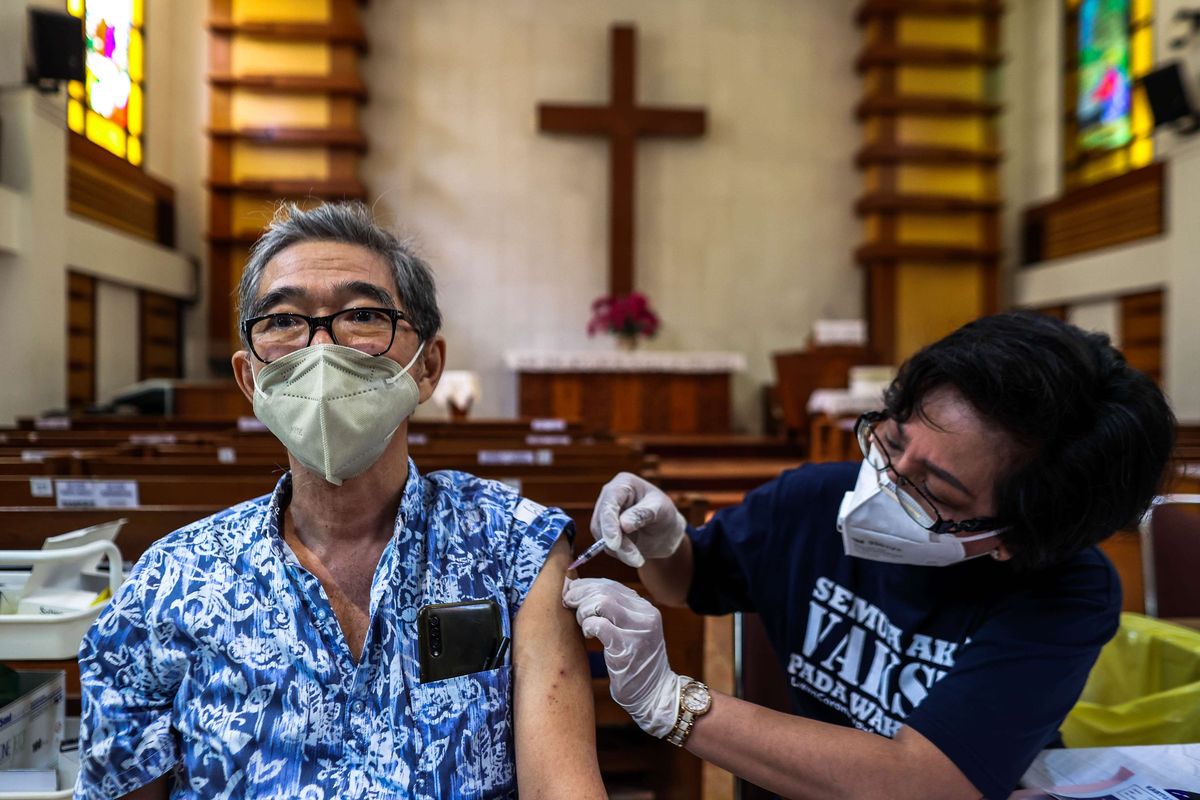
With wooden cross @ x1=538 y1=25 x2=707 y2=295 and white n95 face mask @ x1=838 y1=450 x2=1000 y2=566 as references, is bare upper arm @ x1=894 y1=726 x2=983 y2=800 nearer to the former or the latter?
white n95 face mask @ x1=838 y1=450 x2=1000 y2=566

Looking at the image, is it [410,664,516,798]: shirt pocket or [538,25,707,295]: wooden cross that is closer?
[410,664,516,798]: shirt pocket

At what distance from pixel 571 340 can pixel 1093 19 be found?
6018mm

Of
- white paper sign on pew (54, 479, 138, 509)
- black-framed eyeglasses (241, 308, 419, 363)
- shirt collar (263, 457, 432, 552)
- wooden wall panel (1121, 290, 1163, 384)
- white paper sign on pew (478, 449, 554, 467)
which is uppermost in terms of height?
wooden wall panel (1121, 290, 1163, 384)

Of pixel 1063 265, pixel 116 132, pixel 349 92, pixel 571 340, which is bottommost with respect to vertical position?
pixel 571 340

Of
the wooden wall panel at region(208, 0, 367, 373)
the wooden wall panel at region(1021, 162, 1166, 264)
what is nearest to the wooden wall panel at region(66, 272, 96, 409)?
the wooden wall panel at region(208, 0, 367, 373)

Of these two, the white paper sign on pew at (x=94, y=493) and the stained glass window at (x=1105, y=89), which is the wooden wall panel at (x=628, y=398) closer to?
the stained glass window at (x=1105, y=89)

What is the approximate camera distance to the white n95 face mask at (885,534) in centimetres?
124

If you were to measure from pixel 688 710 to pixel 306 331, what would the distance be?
2.37 ft

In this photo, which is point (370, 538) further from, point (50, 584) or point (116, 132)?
point (116, 132)

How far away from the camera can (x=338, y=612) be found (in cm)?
113

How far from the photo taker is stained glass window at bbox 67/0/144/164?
6902 millimetres

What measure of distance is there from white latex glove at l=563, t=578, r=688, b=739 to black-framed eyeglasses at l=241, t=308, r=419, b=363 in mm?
449

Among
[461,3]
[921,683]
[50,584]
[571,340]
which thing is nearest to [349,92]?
[461,3]

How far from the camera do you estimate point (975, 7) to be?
8.87 meters
